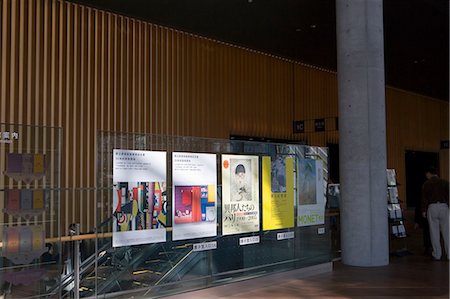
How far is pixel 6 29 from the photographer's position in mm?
8031

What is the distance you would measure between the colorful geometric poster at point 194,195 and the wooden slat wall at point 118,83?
357cm

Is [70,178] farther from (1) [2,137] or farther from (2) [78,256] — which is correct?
(1) [2,137]

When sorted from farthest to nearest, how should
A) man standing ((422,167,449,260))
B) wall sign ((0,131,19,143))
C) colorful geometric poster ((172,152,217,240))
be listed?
man standing ((422,167,449,260)), colorful geometric poster ((172,152,217,240)), wall sign ((0,131,19,143))

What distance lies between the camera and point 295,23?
10211mm

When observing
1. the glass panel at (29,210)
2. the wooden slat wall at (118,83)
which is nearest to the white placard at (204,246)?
the glass panel at (29,210)

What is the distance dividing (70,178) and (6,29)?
259 centimetres

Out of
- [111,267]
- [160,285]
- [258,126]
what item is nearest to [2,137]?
[111,267]

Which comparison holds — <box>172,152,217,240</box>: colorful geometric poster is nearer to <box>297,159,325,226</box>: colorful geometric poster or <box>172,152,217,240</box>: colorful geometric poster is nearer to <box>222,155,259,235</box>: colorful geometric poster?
<box>222,155,259,235</box>: colorful geometric poster

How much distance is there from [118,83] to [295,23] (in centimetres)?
362

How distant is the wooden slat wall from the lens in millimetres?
8328

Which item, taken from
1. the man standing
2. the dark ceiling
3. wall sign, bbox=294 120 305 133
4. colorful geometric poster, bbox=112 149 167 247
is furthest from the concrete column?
wall sign, bbox=294 120 305 133

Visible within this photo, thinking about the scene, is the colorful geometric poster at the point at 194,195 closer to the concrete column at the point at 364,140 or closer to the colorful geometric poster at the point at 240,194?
the colorful geometric poster at the point at 240,194

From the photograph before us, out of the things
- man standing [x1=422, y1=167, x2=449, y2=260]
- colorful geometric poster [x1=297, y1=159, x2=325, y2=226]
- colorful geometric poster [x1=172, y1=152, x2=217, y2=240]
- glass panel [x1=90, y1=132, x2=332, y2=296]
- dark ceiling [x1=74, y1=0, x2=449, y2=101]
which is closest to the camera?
glass panel [x1=90, y1=132, x2=332, y2=296]

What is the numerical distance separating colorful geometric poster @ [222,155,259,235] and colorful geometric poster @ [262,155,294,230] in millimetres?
167
